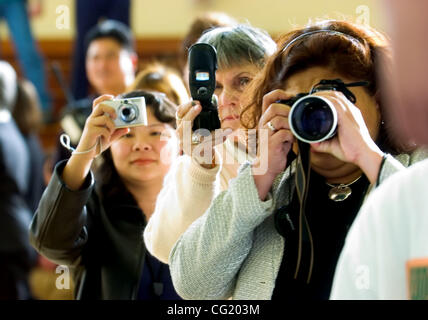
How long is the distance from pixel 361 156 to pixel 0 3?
2.55 metres

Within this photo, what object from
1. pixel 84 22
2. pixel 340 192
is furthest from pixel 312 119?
pixel 84 22

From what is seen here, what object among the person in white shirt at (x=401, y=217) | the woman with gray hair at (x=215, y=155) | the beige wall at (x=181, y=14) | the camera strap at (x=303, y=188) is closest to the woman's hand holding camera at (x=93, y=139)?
the woman with gray hair at (x=215, y=155)

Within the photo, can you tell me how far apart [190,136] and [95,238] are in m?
0.40

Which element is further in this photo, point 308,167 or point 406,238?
point 308,167

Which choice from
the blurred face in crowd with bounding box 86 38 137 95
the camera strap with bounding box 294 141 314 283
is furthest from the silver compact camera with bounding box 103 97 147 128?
the blurred face in crowd with bounding box 86 38 137 95

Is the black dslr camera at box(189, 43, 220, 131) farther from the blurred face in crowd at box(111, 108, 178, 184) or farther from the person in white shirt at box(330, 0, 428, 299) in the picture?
the person in white shirt at box(330, 0, 428, 299)

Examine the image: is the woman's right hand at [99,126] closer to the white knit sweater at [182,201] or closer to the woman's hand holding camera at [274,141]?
the white knit sweater at [182,201]

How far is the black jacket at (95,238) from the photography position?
1.45 metres

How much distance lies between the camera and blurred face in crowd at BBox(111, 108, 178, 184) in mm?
1569

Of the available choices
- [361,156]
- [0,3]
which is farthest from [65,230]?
[0,3]

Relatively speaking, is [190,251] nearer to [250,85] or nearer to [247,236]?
[247,236]

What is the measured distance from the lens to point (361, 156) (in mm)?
1035

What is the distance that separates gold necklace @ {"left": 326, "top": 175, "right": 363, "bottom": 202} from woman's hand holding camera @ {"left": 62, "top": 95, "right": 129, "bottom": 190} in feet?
1.29

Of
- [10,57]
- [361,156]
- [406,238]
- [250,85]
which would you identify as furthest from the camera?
[10,57]
